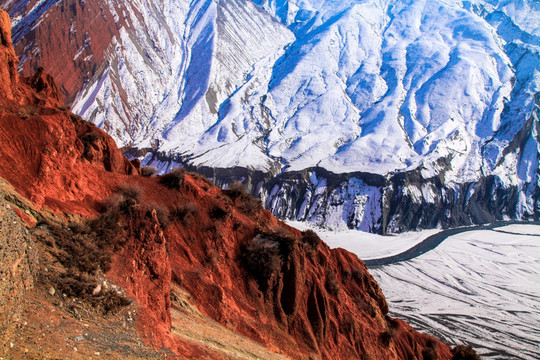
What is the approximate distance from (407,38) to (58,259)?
149 m

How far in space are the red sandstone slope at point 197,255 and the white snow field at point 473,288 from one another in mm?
19197

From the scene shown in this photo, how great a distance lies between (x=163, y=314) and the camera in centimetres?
905

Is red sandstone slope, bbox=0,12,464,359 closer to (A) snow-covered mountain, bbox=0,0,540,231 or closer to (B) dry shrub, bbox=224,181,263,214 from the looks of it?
(B) dry shrub, bbox=224,181,263,214

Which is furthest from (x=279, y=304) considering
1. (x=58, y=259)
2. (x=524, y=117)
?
(x=524, y=117)

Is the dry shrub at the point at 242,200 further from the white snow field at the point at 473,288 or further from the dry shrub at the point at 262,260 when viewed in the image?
the white snow field at the point at 473,288

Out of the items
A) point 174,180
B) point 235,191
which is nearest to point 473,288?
point 235,191

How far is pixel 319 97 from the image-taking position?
104500 mm

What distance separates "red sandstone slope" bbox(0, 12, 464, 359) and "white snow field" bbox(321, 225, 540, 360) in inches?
756

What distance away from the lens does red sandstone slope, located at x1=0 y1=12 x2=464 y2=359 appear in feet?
29.9

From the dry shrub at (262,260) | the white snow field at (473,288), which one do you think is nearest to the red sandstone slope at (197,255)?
the dry shrub at (262,260)

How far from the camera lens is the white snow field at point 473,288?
3509 centimetres

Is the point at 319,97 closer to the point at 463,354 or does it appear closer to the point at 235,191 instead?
the point at 463,354

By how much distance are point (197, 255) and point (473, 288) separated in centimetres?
4735

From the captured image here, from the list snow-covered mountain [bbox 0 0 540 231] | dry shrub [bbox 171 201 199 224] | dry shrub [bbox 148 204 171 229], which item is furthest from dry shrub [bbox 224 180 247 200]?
snow-covered mountain [bbox 0 0 540 231]
